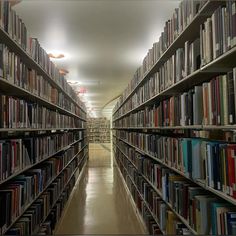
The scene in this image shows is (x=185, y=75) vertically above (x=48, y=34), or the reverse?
(x=48, y=34)

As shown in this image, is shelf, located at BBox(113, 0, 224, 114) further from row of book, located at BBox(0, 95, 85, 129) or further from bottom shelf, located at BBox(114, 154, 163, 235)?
bottom shelf, located at BBox(114, 154, 163, 235)

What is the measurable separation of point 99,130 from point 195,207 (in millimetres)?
19543

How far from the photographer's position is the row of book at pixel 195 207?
147cm

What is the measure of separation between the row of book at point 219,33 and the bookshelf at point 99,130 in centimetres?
1953

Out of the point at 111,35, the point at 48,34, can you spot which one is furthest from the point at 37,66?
the point at 111,35

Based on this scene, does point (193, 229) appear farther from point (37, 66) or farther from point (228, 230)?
point (37, 66)

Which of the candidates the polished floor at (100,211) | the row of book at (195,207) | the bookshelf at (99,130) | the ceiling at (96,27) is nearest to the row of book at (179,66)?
the row of book at (195,207)

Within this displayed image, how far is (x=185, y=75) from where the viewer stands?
2.09m

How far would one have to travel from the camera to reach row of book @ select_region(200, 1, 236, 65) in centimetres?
132

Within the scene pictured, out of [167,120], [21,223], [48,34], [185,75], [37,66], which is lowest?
[21,223]

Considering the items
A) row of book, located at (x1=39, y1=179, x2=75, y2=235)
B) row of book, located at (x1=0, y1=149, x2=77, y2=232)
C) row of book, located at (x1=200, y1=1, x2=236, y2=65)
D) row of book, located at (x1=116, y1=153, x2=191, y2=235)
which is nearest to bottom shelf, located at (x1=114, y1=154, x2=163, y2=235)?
row of book, located at (x1=116, y1=153, x2=191, y2=235)

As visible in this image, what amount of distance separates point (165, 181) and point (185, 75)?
1121mm

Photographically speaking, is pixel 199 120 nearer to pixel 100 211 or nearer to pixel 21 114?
pixel 21 114

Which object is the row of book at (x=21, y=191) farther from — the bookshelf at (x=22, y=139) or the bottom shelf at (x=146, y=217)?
the bottom shelf at (x=146, y=217)
